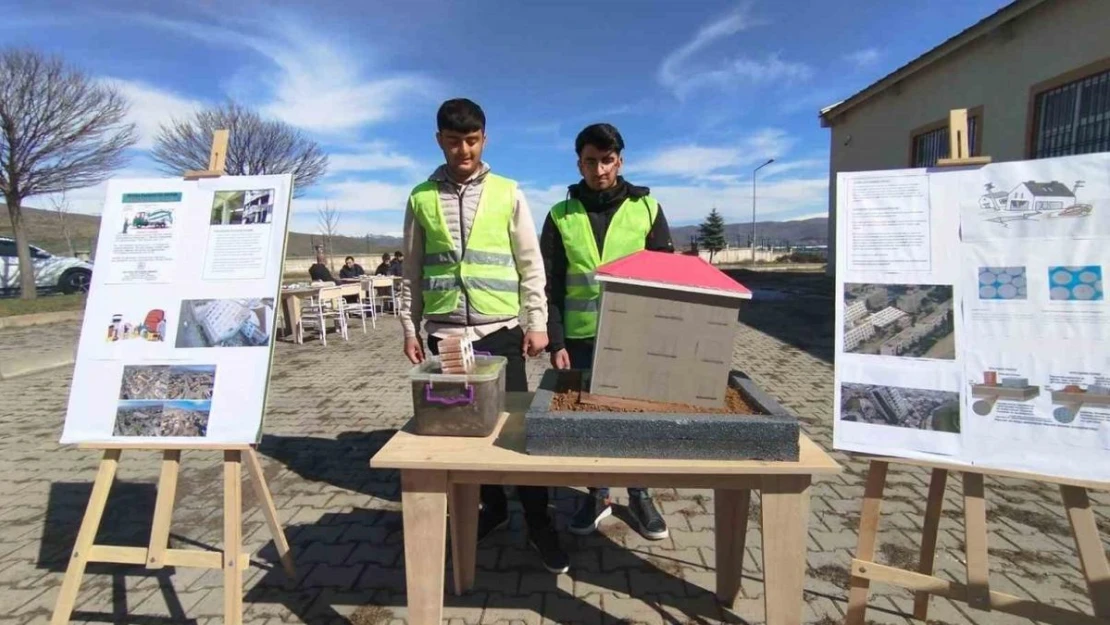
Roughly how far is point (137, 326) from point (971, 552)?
9.96ft

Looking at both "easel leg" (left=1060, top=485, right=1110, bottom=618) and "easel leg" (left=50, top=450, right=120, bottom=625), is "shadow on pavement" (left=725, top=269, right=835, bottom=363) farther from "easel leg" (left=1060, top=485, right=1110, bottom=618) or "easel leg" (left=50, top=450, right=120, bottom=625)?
"easel leg" (left=50, top=450, right=120, bottom=625)

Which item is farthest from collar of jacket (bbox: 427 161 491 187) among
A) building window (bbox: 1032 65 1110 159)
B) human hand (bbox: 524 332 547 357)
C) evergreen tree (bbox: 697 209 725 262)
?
evergreen tree (bbox: 697 209 725 262)

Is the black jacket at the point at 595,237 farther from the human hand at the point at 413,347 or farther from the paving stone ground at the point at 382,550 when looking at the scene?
the paving stone ground at the point at 382,550

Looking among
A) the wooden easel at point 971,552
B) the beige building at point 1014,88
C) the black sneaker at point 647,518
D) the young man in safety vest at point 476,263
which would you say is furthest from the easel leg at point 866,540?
the beige building at point 1014,88

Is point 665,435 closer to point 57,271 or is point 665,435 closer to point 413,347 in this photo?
point 413,347

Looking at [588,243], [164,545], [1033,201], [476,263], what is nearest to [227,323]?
[164,545]

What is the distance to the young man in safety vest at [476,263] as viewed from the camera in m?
2.43

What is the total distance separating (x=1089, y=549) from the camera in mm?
1679

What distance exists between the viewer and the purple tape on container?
1.88 meters

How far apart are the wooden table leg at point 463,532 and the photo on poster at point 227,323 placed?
38.3 inches

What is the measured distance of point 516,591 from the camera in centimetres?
246

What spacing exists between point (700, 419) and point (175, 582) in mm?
2516

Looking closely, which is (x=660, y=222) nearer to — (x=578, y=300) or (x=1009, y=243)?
Result: (x=578, y=300)

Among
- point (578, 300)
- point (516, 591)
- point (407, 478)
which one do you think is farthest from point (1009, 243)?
point (516, 591)
